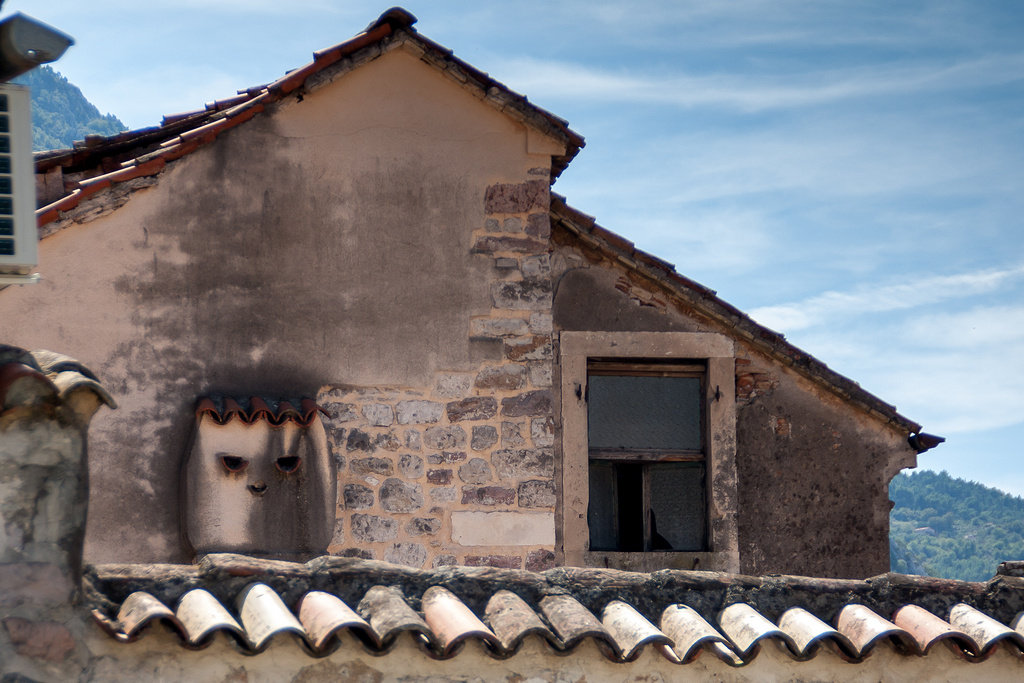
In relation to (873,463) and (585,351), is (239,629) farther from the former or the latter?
(873,463)

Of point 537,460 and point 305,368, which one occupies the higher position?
point 305,368

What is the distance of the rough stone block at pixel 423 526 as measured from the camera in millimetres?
7969

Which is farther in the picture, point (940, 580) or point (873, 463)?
point (873, 463)

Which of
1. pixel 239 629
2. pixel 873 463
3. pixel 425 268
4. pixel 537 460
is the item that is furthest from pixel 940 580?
pixel 873 463

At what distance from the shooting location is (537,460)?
8.15 m

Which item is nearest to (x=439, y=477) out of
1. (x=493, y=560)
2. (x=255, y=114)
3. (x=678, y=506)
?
(x=493, y=560)

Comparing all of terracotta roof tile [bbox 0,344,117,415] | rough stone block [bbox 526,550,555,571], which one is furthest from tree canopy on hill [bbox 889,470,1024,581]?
terracotta roof tile [bbox 0,344,117,415]

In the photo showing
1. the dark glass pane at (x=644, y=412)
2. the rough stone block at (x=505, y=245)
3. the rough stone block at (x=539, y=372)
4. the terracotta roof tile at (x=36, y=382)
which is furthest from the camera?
the dark glass pane at (x=644, y=412)

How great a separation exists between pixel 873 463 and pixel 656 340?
1.76 meters

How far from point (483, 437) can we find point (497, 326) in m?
0.66

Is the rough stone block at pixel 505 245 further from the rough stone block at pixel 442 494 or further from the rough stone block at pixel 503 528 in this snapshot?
the rough stone block at pixel 503 528

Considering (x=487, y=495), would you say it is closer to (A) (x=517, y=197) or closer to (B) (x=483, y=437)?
(B) (x=483, y=437)

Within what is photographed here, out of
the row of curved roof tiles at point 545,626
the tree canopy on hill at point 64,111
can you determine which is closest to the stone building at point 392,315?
the row of curved roof tiles at point 545,626

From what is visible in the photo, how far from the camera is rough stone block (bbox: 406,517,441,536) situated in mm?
7969
